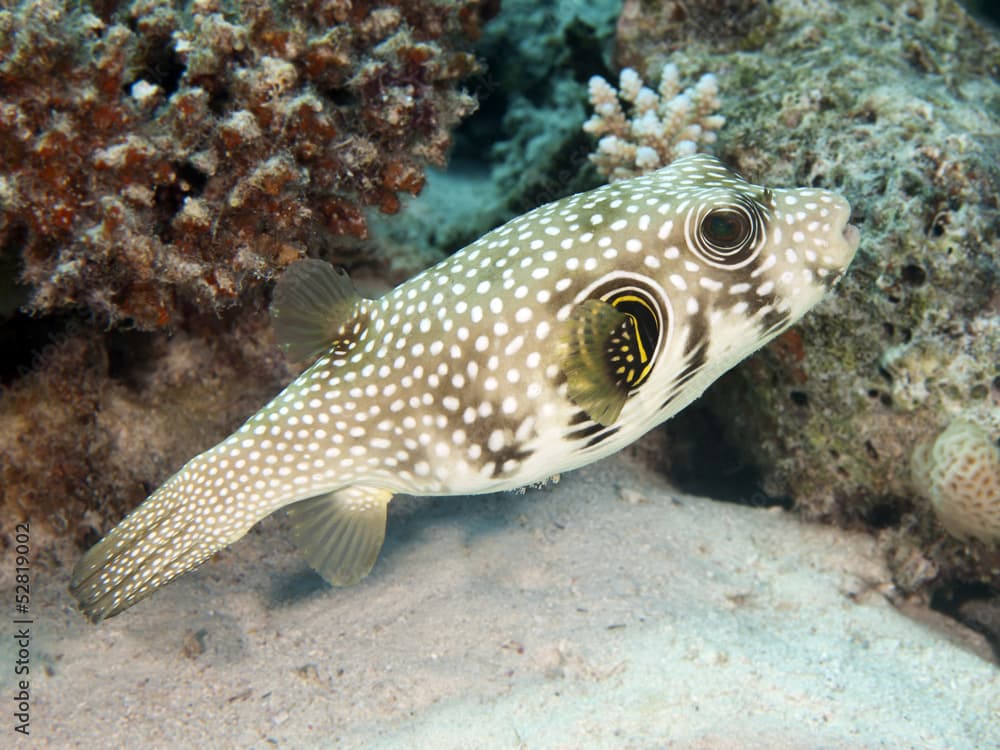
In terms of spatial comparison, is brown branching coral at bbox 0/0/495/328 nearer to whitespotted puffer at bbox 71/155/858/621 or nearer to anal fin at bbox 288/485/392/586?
whitespotted puffer at bbox 71/155/858/621

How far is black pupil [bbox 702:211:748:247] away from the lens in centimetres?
261

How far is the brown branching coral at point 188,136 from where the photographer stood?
121 inches

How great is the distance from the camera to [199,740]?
2.95 meters

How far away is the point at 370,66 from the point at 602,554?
3077 millimetres

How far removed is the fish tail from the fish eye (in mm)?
2311

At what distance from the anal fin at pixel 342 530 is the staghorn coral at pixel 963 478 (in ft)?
9.87

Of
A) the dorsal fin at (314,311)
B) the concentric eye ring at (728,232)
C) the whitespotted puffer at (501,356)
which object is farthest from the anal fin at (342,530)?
the concentric eye ring at (728,232)

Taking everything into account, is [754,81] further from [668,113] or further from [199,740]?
[199,740]

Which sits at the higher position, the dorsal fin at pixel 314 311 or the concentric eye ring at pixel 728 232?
the concentric eye ring at pixel 728 232

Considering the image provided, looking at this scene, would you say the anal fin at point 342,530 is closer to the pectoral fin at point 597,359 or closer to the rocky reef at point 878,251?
the pectoral fin at point 597,359

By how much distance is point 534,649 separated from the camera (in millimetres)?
3332

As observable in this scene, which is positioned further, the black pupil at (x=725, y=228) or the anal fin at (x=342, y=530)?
the anal fin at (x=342, y=530)

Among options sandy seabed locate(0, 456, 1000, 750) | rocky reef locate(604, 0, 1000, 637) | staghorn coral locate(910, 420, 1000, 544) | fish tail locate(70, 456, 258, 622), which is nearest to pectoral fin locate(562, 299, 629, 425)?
sandy seabed locate(0, 456, 1000, 750)

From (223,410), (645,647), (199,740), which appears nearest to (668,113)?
(645,647)
